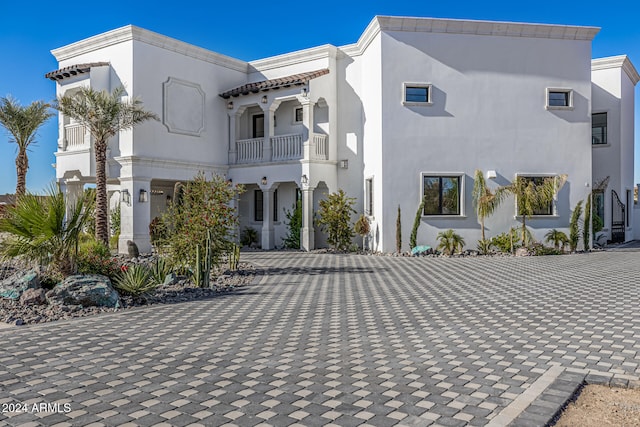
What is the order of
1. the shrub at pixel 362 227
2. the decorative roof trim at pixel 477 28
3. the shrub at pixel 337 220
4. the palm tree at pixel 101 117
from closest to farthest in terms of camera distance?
the palm tree at pixel 101 117
the decorative roof trim at pixel 477 28
the shrub at pixel 362 227
the shrub at pixel 337 220

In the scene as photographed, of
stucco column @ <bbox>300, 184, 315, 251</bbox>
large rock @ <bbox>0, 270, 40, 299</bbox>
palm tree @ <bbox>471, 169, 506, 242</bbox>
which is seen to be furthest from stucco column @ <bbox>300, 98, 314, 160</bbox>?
large rock @ <bbox>0, 270, 40, 299</bbox>

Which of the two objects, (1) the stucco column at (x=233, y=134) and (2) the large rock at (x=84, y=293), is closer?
(2) the large rock at (x=84, y=293)

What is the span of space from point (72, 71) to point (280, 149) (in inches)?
323

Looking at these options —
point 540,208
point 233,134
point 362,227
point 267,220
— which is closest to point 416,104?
point 362,227

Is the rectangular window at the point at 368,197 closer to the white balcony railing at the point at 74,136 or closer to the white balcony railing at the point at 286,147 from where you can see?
the white balcony railing at the point at 286,147

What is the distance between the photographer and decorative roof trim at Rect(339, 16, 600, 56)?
18.1m

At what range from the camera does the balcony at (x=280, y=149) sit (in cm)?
2014

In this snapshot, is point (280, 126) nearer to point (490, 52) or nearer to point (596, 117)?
point (490, 52)

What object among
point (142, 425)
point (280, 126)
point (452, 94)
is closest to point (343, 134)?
point (280, 126)

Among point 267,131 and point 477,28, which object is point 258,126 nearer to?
point 267,131

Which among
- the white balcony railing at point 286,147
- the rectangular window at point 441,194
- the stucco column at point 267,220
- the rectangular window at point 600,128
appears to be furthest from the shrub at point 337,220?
the rectangular window at point 600,128

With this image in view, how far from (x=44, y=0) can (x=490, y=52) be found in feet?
47.6

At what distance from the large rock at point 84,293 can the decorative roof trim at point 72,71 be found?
12635mm

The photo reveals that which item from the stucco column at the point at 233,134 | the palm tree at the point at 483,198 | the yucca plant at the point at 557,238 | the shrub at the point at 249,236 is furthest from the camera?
the shrub at the point at 249,236
